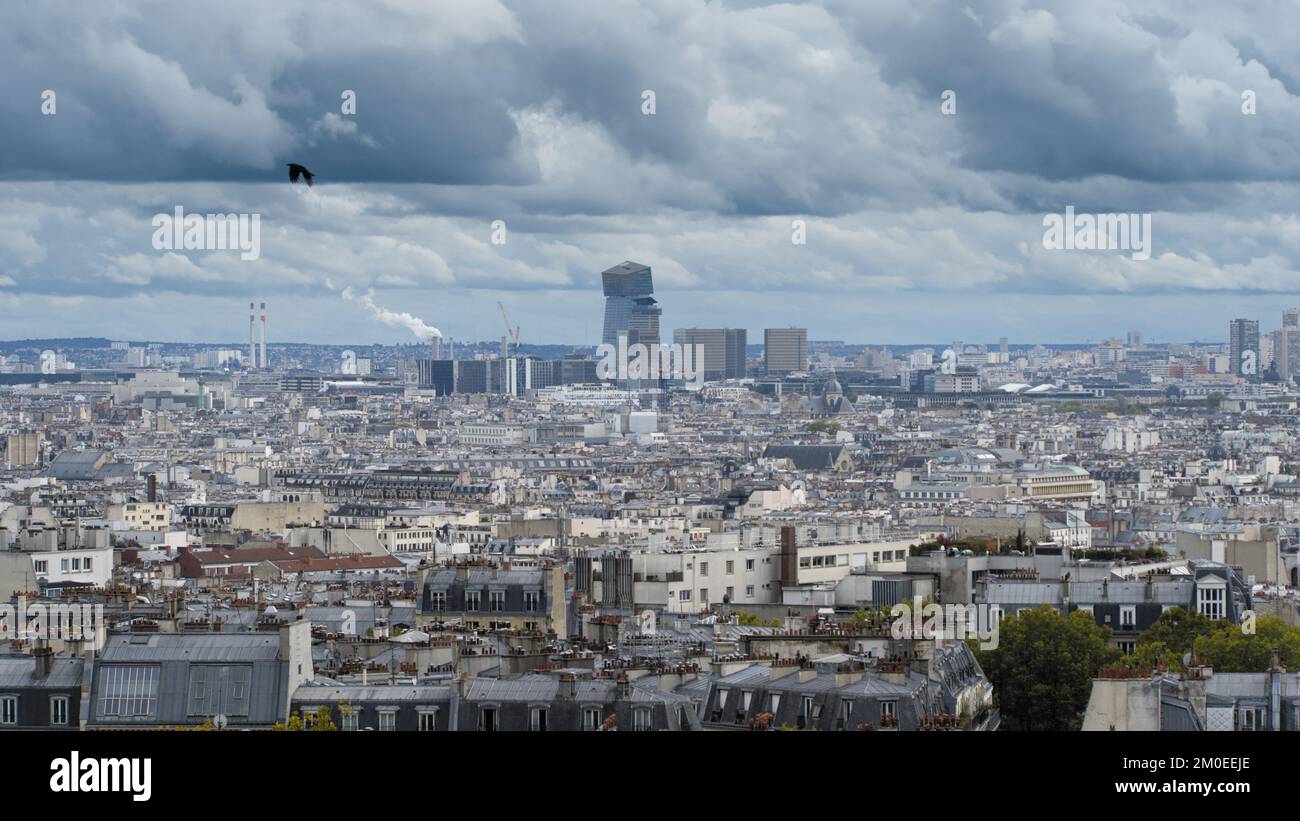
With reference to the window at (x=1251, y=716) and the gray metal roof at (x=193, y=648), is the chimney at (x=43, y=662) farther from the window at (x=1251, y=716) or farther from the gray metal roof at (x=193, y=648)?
the window at (x=1251, y=716)

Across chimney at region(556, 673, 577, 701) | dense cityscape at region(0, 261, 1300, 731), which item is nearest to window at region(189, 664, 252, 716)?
dense cityscape at region(0, 261, 1300, 731)

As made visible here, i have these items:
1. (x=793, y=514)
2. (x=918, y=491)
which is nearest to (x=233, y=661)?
(x=793, y=514)

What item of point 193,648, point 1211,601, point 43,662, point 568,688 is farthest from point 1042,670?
point 43,662

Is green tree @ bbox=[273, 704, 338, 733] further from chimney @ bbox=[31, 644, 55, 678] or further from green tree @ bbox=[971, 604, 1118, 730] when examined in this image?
green tree @ bbox=[971, 604, 1118, 730]

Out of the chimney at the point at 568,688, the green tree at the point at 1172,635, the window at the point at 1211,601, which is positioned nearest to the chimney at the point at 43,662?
the chimney at the point at 568,688
